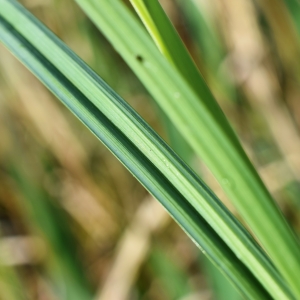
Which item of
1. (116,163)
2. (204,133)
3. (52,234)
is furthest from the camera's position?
(116,163)

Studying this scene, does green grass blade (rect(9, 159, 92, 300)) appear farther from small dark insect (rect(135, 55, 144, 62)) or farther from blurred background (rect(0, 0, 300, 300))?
small dark insect (rect(135, 55, 144, 62))

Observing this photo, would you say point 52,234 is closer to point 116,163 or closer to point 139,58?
point 116,163

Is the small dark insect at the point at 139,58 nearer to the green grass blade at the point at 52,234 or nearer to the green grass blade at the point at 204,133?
the green grass blade at the point at 204,133

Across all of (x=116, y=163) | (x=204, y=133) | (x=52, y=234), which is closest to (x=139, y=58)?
(x=204, y=133)

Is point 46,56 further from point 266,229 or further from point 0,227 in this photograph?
point 0,227

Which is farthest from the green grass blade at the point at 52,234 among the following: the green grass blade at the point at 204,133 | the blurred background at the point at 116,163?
the green grass blade at the point at 204,133

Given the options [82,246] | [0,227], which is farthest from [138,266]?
[0,227]

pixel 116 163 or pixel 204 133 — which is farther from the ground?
pixel 204 133
